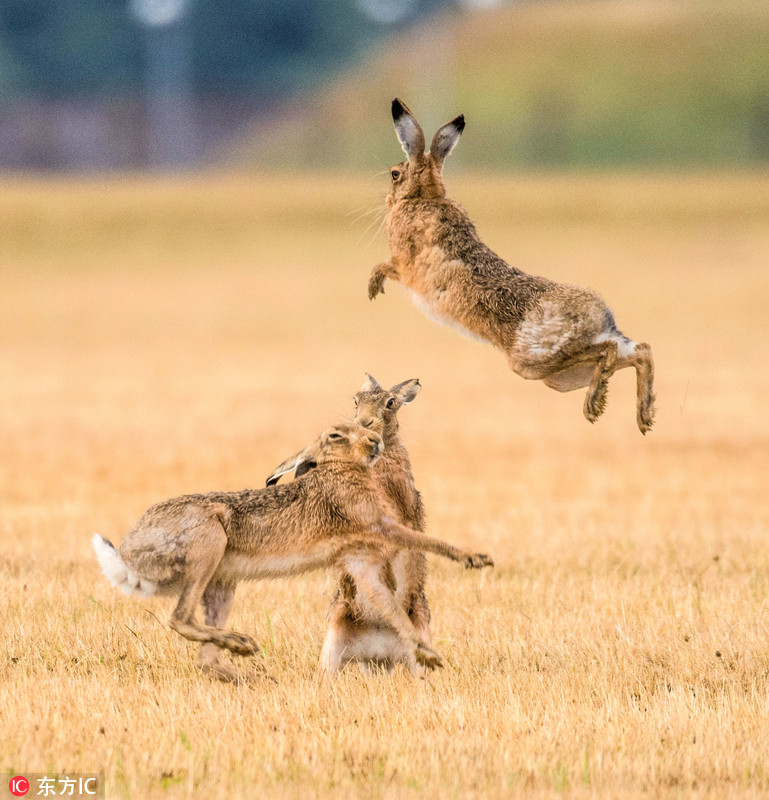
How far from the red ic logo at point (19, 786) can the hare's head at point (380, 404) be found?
9.43 feet

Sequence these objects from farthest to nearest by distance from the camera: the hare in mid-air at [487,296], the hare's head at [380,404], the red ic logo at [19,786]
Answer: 1. the hare's head at [380,404]
2. the hare in mid-air at [487,296]
3. the red ic logo at [19,786]

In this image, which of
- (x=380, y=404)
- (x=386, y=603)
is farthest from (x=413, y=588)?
(x=380, y=404)

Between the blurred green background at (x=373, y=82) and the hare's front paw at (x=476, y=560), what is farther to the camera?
the blurred green background at (x=373, y=82)

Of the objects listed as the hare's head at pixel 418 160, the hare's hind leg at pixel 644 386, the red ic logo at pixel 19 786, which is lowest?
the red ic logo at pixel 19 786

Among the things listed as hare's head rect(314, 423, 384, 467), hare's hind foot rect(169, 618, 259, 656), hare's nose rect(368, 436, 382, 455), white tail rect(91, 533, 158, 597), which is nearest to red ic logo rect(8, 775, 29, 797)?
hare's hind foot rect(169, 618, 259, 656)

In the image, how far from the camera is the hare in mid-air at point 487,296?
24.9ft

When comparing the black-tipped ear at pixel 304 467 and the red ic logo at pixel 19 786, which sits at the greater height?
the black-tipped ear at pixel 304 467

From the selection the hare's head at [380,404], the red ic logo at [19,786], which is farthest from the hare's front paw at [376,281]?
the red ic logo at [19,786]

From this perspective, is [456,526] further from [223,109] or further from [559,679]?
[223,109]

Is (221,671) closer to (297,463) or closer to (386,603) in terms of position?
(386,603)

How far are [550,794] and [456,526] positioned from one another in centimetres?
804

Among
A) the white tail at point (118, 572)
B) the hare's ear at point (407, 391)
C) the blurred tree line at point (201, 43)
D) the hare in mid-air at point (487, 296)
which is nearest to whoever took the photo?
the hare in mid-air at point (487, 296)

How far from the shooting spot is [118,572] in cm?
793

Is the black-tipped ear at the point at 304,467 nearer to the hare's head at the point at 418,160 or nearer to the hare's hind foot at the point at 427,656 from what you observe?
the hare's hind foot at the point at 427,656
